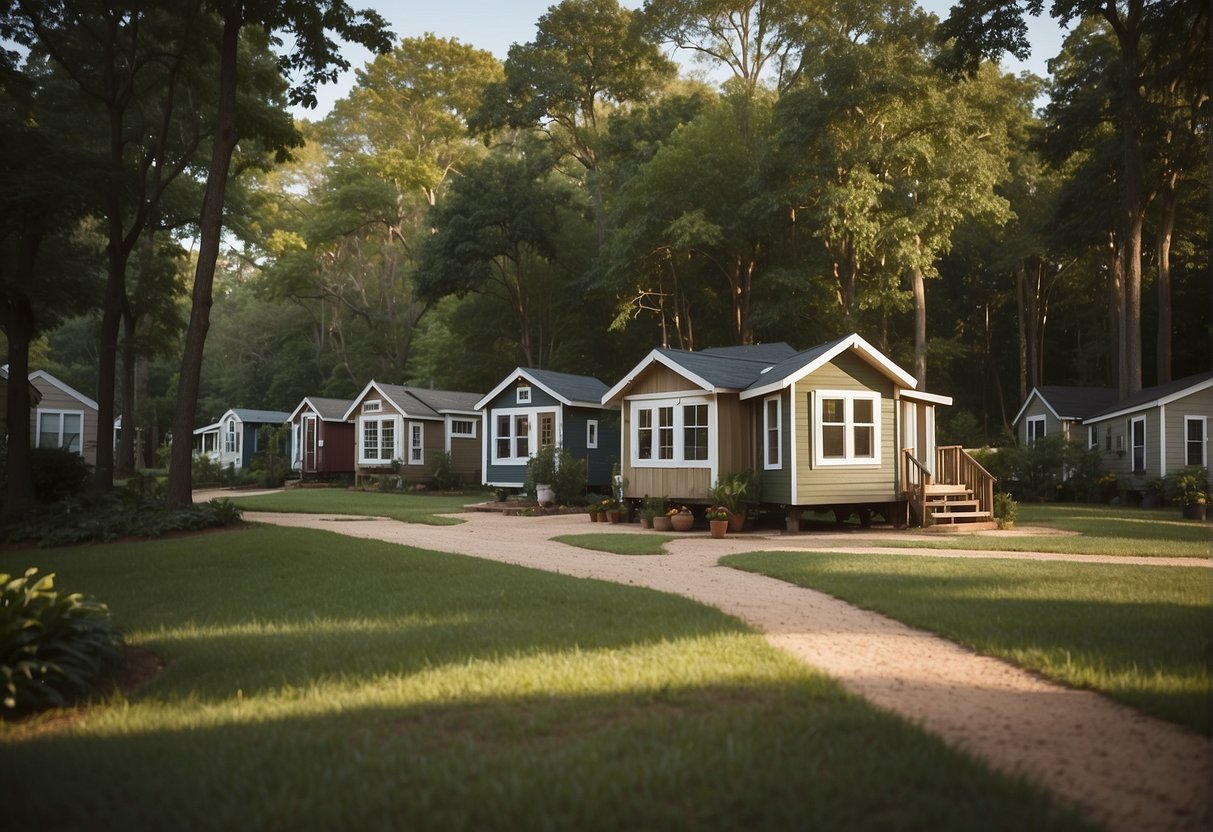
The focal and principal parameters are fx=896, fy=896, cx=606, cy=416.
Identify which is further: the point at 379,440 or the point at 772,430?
the point at 379,440

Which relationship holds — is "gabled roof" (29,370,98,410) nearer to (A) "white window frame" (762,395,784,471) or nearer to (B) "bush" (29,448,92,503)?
(B) "bush" (29,448,92,503)

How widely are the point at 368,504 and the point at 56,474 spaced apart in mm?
8133

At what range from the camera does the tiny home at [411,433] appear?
36906 mm

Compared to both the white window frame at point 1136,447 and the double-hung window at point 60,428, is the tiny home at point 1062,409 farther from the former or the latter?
the double-hung window at point 60,428

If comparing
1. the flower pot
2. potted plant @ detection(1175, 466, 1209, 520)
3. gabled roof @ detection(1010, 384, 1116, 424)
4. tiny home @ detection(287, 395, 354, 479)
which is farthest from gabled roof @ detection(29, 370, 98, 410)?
potted plant @ detection(1175, 466, 1209, 520)

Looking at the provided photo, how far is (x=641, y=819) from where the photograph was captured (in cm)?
361

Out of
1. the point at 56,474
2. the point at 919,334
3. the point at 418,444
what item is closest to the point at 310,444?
the point at 418,444

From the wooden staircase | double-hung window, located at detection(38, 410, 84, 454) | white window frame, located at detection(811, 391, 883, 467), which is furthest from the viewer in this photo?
double-hung window, located at detection(38, 410, 84, 454)

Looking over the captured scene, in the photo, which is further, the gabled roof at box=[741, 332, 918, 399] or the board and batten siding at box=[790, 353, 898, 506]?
the board and batten siding at box=[790, 353, 898, 506]

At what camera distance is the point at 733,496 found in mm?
18578

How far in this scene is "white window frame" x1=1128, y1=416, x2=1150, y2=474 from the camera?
27391 millimetres

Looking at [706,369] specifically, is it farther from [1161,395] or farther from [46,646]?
[46,646]

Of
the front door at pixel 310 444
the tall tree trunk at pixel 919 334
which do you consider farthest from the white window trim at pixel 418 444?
the tall tree trunk at pixel 919 334

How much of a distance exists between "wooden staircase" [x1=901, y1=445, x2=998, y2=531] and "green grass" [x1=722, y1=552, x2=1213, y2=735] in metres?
6.49
